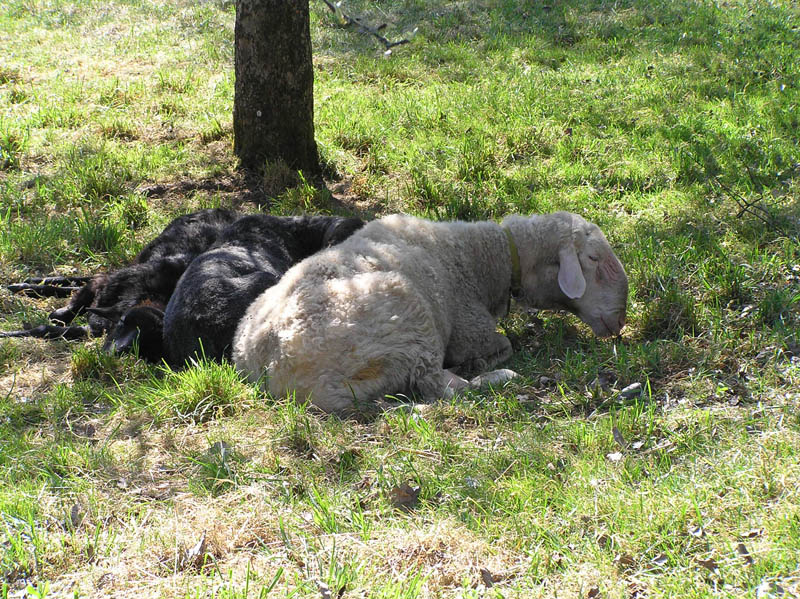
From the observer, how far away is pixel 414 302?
4719 millimetres

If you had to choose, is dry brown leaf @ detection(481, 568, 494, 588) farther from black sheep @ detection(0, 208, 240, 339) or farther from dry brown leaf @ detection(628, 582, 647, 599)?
black sheep @ detection(0, 208, 240, 339)

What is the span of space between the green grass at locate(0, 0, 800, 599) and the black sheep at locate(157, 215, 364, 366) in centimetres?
39

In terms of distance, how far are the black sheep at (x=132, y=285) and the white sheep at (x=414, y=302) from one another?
52.6 inches

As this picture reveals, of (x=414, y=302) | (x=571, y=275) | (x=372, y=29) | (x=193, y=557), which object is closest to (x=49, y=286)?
(x=414, y=302)

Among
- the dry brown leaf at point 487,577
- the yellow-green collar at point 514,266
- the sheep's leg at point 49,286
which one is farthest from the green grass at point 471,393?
the yellow-green collar at point 514,266

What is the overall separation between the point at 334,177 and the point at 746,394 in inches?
197

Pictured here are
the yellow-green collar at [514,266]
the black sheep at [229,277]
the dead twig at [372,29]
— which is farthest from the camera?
the dead twig at [372,29]

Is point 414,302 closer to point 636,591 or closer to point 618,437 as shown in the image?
point 618,437

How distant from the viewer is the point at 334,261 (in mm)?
4867

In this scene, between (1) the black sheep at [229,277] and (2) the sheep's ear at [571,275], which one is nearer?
(1) the black sheep at [229,277]

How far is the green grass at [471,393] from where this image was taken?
2.87m

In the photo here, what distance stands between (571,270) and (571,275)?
45 mm

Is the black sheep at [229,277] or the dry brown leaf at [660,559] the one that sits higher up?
the black sheep at [229,277]

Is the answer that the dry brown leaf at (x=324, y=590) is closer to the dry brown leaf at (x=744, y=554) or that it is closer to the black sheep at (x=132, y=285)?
the dry brown leaf at (x=744, y=554)
